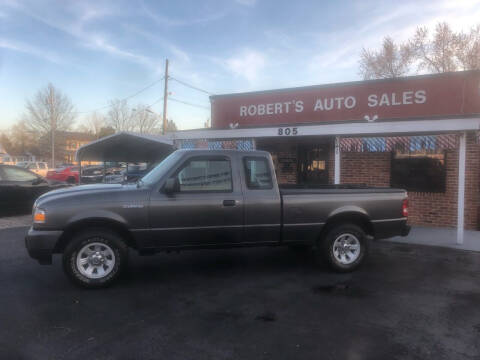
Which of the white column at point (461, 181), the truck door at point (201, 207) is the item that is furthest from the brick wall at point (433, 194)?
the truck door at point (201, 207)

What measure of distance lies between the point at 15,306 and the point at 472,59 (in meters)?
29.6

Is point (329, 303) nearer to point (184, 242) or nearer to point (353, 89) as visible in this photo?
point (184, 242)

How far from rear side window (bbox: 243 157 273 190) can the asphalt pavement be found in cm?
136

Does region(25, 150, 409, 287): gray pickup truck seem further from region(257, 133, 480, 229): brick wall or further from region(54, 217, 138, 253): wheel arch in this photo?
region(257, 133, 480, 229): brick wall

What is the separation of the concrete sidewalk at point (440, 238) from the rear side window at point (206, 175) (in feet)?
15.6

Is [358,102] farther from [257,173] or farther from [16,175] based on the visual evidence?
[16,175]

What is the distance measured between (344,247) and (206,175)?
2.45m

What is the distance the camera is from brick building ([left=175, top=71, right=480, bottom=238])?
7590mm

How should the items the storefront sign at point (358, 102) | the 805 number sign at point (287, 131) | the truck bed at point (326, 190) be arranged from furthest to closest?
the storefront sign at point (358, 102) → the 805 number sign at point (287, 131) → the truck bed at point (326, 190)

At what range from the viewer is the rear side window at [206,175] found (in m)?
4.86

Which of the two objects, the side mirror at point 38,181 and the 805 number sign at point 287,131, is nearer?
the 805 number sign at point 287,131

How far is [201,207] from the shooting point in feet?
15.7

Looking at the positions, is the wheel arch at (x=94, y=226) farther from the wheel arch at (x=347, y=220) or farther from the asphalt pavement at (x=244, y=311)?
the wheel arch at (x=347, y=220)

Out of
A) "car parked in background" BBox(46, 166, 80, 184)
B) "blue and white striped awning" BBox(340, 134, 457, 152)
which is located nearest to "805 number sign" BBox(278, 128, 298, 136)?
"blue and white striped awning" BBox(340, 134, 457, 152)
